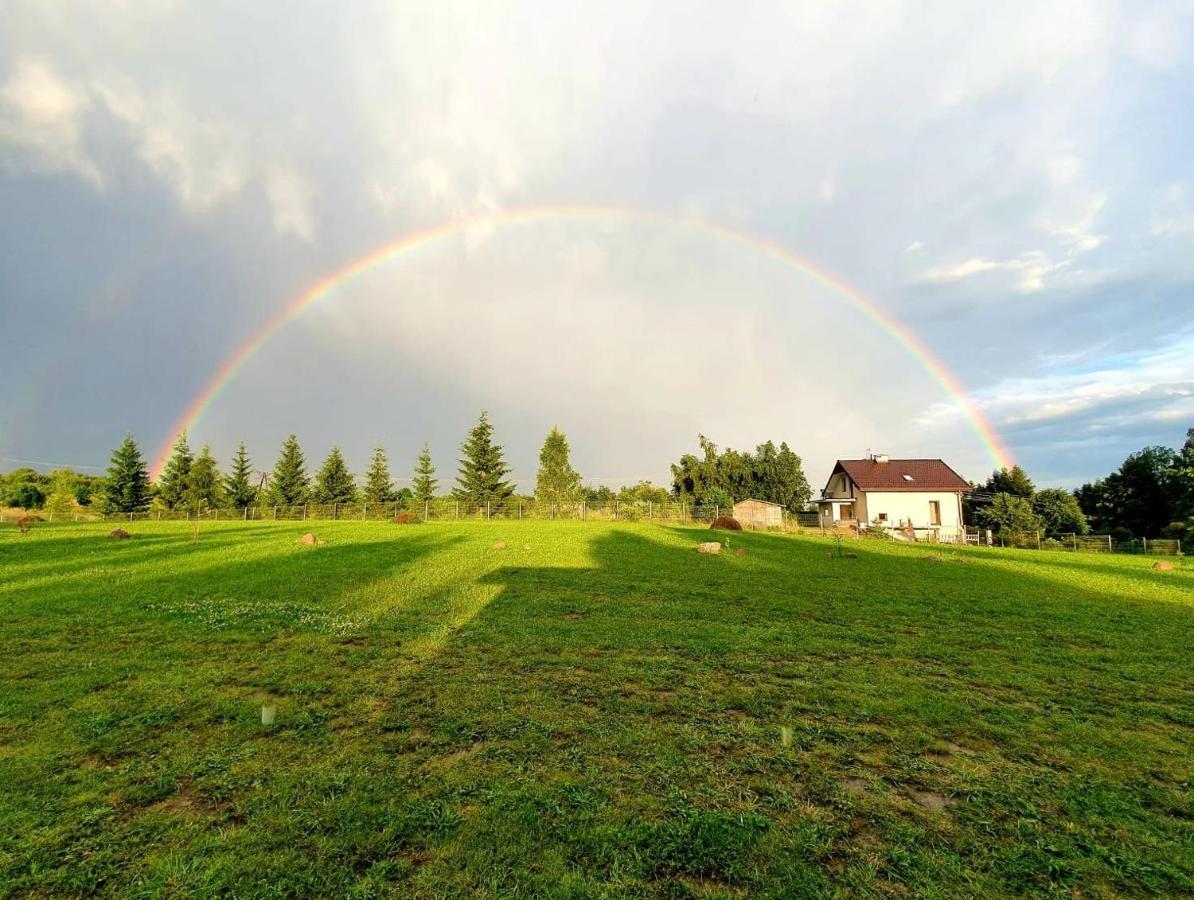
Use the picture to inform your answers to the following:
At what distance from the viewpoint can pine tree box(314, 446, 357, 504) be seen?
181ft

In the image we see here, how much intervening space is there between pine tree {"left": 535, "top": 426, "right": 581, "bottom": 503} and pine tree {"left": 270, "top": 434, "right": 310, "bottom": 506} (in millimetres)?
24600

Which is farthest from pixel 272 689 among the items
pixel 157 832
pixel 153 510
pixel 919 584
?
pixel 153 510

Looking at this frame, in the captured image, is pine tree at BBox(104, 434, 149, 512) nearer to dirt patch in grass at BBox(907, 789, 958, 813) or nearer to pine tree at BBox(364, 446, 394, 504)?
pine tree at BBox(364, 446, 394, 504)

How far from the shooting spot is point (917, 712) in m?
4.65

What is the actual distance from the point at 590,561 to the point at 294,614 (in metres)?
8.12

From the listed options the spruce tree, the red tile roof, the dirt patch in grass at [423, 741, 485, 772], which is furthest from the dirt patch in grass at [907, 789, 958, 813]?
the spruce tree

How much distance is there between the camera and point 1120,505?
38469 mm

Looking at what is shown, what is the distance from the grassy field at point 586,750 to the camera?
8.67 feet

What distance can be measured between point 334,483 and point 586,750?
58.5 m

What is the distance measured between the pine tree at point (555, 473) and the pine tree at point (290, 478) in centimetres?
2460

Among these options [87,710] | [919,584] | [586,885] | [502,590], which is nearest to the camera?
[586,885]

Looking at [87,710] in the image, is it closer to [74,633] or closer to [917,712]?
[74,633]

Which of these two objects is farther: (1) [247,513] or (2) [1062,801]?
(1) [247,513]

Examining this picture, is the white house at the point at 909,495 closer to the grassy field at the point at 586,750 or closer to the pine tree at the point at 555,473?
the pine tree at the point at 555,473
